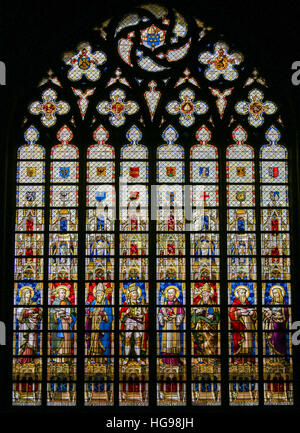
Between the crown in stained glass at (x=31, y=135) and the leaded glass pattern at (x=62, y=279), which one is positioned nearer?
the leaded glass pattern at (x=62, y=279)

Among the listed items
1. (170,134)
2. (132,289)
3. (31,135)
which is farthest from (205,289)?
(31,135)

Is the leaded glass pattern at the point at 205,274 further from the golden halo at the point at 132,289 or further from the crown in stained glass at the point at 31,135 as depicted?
the crown in stained glass at the point at 31,135

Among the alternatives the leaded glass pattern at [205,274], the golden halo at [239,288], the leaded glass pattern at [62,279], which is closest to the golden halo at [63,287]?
the leaded glass pattern at [62,279]

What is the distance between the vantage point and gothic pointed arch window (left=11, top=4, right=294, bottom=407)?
35.3 ft

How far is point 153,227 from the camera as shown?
36.6 ft

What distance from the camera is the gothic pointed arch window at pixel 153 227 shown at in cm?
1077

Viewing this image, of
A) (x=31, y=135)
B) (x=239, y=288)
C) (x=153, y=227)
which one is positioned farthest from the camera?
(x=31, y=135)

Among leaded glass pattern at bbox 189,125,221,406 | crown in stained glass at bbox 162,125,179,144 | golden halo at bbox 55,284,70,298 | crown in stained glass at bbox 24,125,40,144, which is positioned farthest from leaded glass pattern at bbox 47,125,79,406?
leaded glass pattern at bbox 189,125,221,406

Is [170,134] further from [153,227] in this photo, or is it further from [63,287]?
[63,287]

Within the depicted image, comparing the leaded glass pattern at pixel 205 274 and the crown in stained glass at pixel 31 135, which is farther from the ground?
the crown in stained glass at pixel 31 135

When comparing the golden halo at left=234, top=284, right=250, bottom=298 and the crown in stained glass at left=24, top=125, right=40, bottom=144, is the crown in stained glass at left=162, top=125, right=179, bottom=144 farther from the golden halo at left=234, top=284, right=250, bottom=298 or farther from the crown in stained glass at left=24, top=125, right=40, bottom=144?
the golden halo at left=234, top=284, right=250, bottom=298

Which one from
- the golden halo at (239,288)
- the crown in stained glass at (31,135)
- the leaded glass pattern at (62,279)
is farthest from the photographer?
the crown in stained glass at (31,135)
